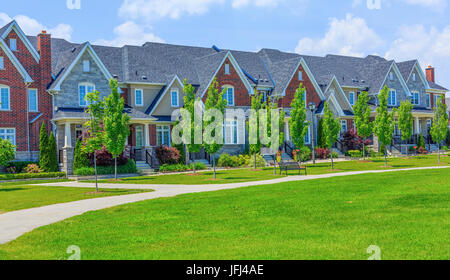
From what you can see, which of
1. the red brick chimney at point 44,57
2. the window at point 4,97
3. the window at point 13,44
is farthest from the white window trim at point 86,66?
the window at point 4,97

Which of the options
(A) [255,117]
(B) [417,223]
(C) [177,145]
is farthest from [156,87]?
(B) [417,223]

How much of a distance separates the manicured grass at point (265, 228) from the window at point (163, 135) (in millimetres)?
20523

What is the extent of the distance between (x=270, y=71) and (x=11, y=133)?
23.6 meters

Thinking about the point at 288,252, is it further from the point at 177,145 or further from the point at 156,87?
the point at 156,87

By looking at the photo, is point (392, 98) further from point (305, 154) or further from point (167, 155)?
point (167, 155)

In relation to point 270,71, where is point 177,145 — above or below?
Result: below

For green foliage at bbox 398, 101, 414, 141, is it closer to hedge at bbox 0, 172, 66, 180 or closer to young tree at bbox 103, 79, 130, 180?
young tree at bbox 103, 79, 130, 180

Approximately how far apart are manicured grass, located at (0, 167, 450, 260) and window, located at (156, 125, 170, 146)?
20523mm

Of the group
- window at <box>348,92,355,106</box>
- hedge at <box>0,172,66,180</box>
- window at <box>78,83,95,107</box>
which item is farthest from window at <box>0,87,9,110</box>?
window at <box>348,92,355,106</box>

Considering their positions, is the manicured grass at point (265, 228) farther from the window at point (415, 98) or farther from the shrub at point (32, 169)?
the window at point (415, 98)

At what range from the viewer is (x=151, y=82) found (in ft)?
117

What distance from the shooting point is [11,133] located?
30.7 m

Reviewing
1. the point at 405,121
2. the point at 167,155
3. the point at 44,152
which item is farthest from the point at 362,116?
the point at 44,152

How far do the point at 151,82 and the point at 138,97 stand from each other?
5.13 feet
